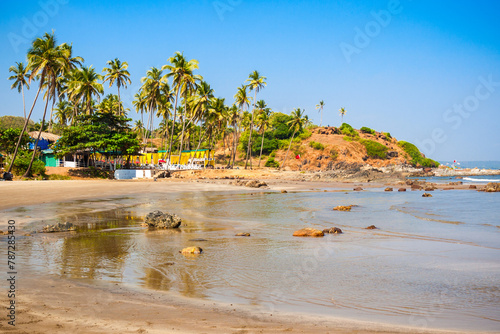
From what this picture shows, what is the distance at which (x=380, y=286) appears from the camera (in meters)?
6.45

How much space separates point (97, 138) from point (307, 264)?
37059 mm

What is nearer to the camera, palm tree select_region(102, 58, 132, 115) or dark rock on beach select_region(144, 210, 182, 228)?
dark rock on beach select_region(144, 210, 182, 228)

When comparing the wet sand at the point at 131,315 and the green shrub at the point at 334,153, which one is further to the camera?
the green shrub at the point at 334,153

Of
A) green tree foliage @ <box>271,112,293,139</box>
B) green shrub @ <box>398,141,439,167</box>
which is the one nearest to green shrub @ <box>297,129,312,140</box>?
green tree foliage @ <box>271,112,293,139</box>

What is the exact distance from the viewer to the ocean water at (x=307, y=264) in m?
5.44

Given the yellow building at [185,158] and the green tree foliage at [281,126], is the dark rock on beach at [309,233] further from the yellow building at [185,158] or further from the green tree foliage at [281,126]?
the green tree foliage at [281,126]

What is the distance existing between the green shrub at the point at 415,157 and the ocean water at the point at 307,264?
96.8 m

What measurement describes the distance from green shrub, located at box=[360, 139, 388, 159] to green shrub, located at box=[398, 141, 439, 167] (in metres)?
9.66

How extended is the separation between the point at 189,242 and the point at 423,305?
A: 20.7 ft

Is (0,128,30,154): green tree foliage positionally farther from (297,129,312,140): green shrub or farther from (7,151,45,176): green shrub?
(297,129,312,140): green shrub

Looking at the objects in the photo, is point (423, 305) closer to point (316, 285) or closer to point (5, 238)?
point (316, 285)

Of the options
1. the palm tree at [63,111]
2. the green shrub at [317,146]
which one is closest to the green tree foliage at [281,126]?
the green shrub at [317,146]

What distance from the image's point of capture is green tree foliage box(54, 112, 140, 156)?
128 ft

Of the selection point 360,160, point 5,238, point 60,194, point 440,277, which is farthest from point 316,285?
point 360,160
